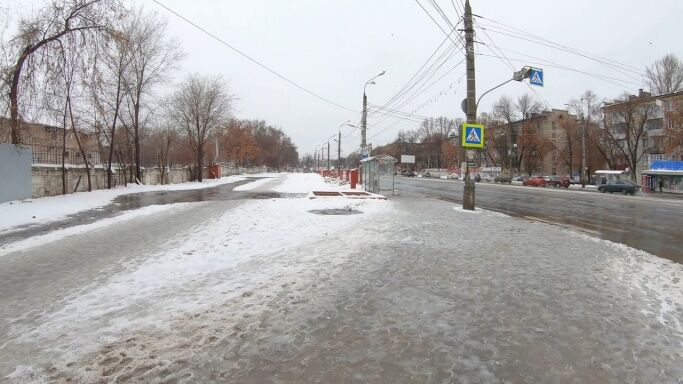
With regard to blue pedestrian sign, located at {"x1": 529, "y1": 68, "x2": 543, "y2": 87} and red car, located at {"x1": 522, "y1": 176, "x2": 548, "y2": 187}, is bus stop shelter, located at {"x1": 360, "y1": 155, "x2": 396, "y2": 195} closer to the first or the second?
blue pedestrian sign, located at {"x1": 529, "y1": 68, "x2": 543, "y2": 87}

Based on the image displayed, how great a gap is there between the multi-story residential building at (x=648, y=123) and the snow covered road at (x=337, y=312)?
46601 mm

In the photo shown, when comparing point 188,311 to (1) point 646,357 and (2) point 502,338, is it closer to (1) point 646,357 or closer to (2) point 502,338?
(2) point 502,338

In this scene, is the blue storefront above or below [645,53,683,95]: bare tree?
below

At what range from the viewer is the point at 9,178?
59.1 ft

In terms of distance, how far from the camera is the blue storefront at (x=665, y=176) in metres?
46.1

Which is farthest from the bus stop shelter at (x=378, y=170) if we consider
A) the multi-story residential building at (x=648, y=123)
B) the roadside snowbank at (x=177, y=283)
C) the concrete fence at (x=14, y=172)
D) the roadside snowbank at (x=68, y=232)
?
the multi-story residential building at (x=648, y=123)

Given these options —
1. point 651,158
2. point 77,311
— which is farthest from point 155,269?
point 651,158

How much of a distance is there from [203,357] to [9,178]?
1890 cm

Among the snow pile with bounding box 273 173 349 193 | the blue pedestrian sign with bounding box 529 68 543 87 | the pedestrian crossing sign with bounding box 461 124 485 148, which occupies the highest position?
the blue pedestrian sign with bounding box 529 68 543 87

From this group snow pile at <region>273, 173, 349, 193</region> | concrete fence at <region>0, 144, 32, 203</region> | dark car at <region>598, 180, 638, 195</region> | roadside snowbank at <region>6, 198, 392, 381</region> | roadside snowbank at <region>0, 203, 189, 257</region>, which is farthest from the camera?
dark car at <region>598, 180, 638, 195</region>

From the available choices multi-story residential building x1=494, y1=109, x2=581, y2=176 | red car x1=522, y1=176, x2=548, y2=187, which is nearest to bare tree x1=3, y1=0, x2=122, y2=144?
red car x1=522, y1=176, x2=548, y2=187

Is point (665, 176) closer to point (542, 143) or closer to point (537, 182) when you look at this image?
point (537, 182)

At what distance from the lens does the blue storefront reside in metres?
46.1

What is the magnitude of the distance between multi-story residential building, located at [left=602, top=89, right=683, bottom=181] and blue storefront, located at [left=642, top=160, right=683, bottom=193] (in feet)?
4.37
